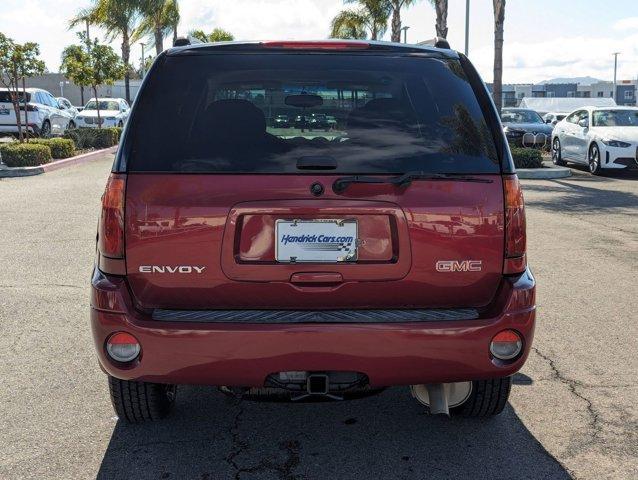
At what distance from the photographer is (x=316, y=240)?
3270mm

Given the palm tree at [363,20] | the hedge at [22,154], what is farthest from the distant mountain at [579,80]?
the hedge at [22,154]

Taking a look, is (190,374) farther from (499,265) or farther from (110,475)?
(499,265)

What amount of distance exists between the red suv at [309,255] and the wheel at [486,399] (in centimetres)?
49

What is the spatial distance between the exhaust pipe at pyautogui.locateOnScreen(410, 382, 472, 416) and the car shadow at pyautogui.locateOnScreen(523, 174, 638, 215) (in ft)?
29.9

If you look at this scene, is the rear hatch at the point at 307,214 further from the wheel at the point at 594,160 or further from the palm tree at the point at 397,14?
the palm tree at the point at 397,14

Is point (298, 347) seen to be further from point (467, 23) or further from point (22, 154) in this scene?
point (467, 23)

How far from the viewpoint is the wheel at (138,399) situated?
3812 millimetres

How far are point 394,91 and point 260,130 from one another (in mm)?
789

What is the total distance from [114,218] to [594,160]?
17.0 meters

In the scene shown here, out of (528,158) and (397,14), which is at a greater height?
(397,14)

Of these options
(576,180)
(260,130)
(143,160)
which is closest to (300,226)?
(260,130)

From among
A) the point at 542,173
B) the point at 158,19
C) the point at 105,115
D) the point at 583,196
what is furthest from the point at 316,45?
the point at 158,19

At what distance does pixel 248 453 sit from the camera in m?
3.70

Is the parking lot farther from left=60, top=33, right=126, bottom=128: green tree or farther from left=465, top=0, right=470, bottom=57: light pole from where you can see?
left=465, top=0, right=470, bottom=57: light pole
